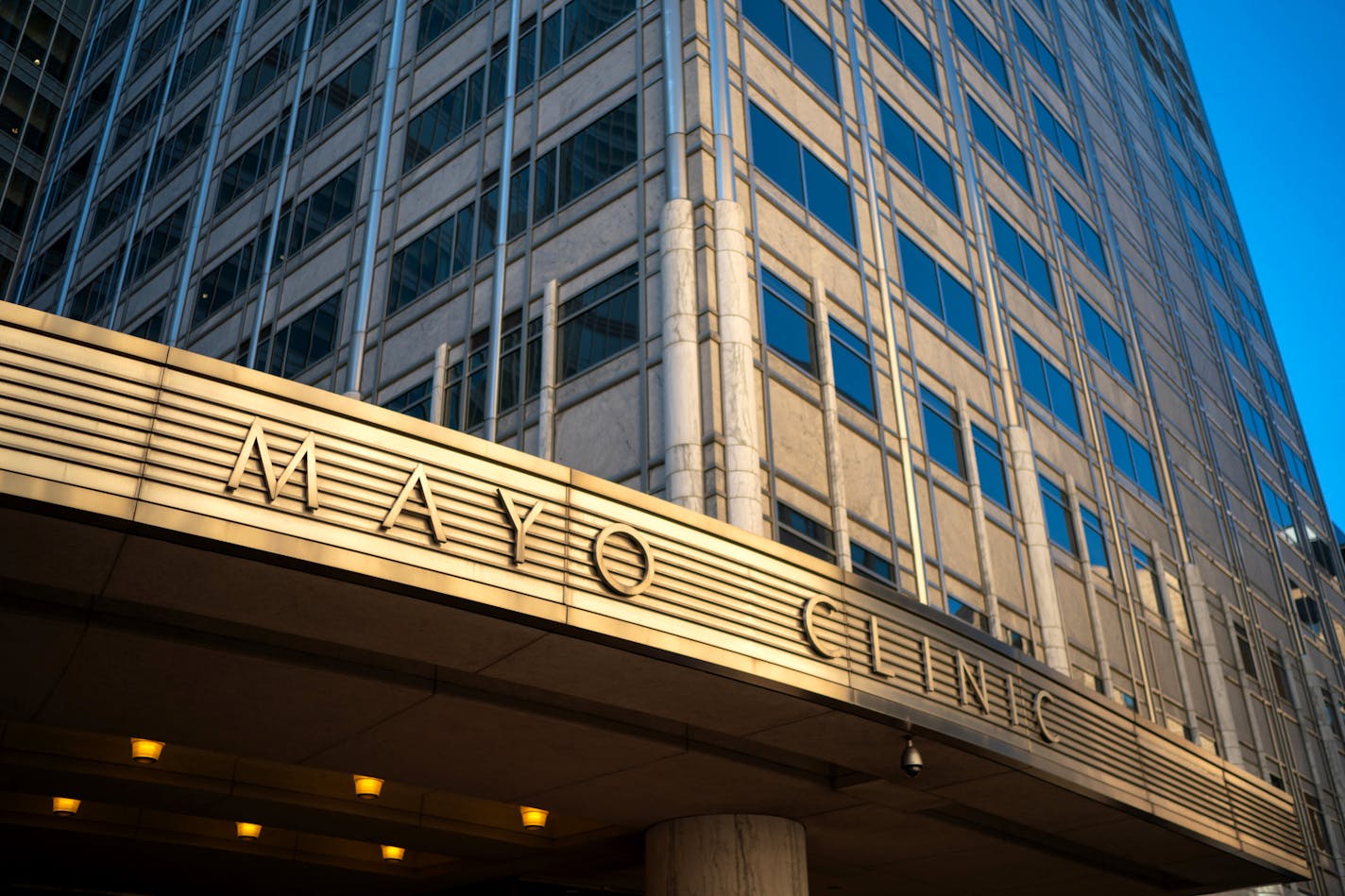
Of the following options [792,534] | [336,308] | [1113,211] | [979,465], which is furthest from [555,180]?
[1113,211]

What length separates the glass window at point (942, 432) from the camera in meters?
23.5

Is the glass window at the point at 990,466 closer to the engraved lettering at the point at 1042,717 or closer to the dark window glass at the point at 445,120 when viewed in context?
the engraved lettering at the point at 1042,717

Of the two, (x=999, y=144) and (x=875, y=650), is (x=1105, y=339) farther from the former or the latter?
(x=875, y=650)

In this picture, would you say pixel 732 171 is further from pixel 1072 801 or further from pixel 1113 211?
pixel 1113 211

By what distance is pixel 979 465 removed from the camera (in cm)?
2475

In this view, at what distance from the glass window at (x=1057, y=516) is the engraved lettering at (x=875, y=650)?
1317cm

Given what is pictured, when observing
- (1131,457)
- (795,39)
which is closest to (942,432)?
(795,39)

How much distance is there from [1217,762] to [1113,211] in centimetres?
2277

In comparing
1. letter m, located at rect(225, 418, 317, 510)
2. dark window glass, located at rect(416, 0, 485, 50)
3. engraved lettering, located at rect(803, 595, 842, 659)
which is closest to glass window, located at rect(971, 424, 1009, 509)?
engraved lettering, located at rect(803, 595, 842, 659)

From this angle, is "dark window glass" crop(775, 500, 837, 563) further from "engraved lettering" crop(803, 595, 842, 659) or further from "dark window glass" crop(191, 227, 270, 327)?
"dark window glass" crop(191, 227, 270, 327)

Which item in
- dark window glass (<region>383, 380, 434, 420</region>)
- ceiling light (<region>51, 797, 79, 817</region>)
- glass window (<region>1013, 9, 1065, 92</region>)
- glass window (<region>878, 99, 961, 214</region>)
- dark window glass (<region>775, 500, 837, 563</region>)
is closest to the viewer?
ceiling light (<region>51, 797, 79, 817</region>)

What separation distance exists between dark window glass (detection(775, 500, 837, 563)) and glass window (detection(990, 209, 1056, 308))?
43.4ft

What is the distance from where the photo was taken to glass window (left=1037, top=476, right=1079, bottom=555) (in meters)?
26.5

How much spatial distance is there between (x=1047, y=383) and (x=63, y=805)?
22184 millimetres
